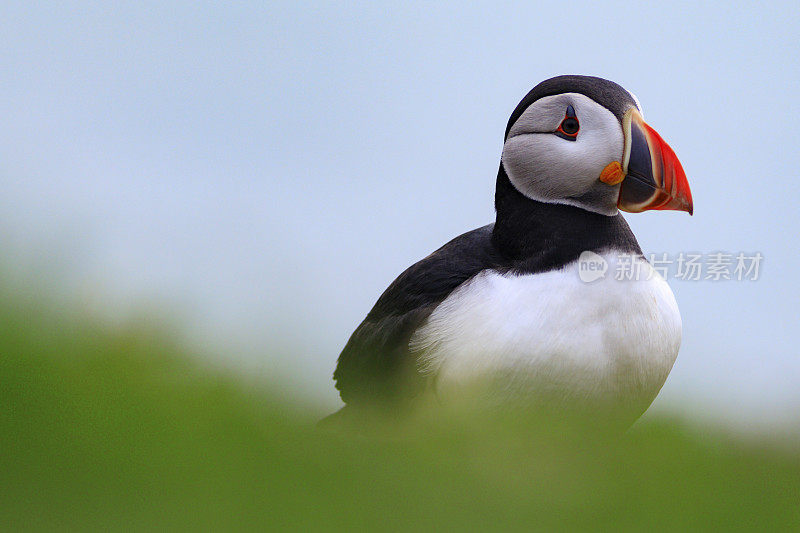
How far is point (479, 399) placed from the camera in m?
3.15

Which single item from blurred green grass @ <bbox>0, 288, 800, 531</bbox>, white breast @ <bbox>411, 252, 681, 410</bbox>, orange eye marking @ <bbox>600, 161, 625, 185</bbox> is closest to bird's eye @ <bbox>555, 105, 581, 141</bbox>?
orange eye marking @ <bbox>600, 161, 625, 185</bbox>

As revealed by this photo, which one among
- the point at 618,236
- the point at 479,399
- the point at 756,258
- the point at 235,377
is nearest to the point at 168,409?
the point at 235,377

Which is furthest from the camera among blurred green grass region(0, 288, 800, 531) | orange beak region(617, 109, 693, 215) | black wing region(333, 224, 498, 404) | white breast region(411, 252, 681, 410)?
black wing region(333, 224, 498, 404)

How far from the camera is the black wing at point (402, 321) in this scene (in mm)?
3365

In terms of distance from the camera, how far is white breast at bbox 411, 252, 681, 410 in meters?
3.11

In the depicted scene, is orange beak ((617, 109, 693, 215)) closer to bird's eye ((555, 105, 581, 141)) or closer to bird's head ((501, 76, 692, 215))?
bird's head ((501, 76, 692, 215))

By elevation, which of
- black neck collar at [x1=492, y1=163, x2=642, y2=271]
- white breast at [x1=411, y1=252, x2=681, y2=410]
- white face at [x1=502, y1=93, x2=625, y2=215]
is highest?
white face at [x1=502, y1=93, x2=625, y2=215]

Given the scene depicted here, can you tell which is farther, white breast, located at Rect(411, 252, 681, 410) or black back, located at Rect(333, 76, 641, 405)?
black back, located at Rect(333, 76, 641, 405)

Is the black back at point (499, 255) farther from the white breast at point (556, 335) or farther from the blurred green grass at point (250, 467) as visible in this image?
the blurred green grass at point (250, 467)

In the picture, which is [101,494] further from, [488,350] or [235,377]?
[488,350]

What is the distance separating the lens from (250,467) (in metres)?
2.20

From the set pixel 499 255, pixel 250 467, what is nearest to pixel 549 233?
pixel 499 255

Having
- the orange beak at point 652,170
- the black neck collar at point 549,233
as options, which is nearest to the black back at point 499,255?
the black neck collar at point 549,233

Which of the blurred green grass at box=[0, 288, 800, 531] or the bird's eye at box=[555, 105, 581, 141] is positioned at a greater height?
the bird's eye at box=[555, 105, 581, 141]
